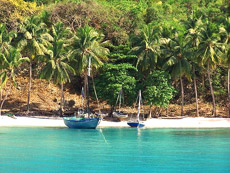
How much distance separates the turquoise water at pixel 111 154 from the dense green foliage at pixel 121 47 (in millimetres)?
19966

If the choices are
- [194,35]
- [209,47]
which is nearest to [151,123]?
[209,47]

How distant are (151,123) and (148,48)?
10.6 meters

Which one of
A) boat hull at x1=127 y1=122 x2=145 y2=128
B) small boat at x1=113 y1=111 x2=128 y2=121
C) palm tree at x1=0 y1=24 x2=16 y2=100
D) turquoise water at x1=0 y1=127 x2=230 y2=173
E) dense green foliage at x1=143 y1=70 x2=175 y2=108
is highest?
palm tree at x1=0 y1=24 x2=16 y2=100

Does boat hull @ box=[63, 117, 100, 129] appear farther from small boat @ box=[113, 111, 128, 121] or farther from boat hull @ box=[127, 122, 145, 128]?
small boat @ box=[113, 111, 128, 121]

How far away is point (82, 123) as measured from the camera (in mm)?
56281

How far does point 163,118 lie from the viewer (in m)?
67.5

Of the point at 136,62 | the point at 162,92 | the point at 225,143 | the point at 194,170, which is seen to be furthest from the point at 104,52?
the point at 194,170

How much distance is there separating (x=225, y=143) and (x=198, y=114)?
26.4 meters

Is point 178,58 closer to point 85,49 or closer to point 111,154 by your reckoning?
point 85,49

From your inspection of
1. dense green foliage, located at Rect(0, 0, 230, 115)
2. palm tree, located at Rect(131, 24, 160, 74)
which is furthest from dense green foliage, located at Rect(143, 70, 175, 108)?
palm tree, located at Rect(131, 24, 160, 74)

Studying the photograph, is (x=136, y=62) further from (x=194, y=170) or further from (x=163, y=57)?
(x=194, y=170)

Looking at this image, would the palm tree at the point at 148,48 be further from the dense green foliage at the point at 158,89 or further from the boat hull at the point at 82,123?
the boat hull at the point at 82,123

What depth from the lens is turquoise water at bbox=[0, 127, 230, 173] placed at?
26.8 meters

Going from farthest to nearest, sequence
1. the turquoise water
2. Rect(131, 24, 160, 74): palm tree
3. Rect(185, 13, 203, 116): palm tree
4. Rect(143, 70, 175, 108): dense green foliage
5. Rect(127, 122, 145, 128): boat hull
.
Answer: Rect(185, 13, 203, 116): palm tree → Rect(131, 24, 160, 74): palm tree → Rect(143, 70, 175, 108): dense green foliage → Rect(127, 122, 145, 128): boat hull → the turquoise water
